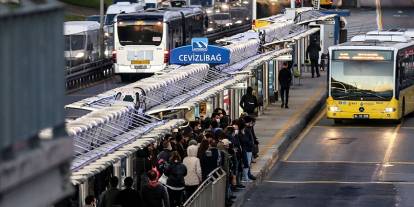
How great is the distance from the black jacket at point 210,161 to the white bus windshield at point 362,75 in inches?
692

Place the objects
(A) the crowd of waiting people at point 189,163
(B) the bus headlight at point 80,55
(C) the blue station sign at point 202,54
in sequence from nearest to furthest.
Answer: (A) the crowd of waiting people at point 189,163, (C) the blue station sign at point 202,54, (B) the bus headlight at point 80,55

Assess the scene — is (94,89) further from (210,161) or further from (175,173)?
Result: (175,173)

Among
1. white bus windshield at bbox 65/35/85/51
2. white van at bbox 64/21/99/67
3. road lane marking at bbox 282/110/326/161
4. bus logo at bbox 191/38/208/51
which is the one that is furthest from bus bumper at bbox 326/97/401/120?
white bus windshield at bbox 65/35/85/51

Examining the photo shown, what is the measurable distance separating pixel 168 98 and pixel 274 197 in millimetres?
2811

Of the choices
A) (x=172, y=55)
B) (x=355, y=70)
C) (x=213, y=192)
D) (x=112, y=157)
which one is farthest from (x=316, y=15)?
(x=112, y=157)

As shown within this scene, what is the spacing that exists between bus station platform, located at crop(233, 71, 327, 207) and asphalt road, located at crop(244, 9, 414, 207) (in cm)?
22

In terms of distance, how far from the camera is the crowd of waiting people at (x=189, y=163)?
55.1 ft

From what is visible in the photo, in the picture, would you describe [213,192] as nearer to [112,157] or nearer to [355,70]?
[112,157]

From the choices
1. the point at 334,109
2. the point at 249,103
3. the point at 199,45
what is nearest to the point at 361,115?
the point at 334,109

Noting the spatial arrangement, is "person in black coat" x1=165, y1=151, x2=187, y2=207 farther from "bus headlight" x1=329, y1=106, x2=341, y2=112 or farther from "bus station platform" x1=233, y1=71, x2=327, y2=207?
"bus headlight" x1=329, y1=106, x2=341, y2=112

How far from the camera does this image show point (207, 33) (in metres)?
74.4

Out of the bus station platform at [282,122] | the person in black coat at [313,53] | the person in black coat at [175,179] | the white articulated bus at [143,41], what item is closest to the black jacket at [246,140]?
the bus station platform at [282,122]

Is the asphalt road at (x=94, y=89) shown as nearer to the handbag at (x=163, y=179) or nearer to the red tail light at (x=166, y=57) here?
the red tail light at (x=166, y=57)

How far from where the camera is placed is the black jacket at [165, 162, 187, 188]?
19.7 meters
